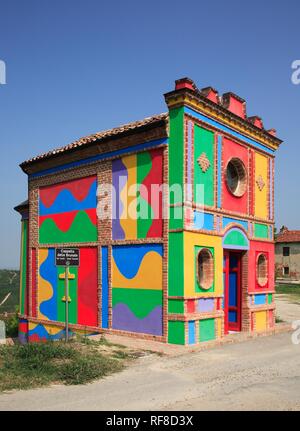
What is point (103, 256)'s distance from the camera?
13352 mm

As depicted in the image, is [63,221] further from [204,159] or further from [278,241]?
[278,241]

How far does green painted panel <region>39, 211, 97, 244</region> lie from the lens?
1398cm

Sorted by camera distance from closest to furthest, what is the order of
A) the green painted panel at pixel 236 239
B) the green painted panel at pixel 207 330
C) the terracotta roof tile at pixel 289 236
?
1. the green painted panel at pixel 207 330
2. the green painted panel at pixel 236 239
3. the terracotta roof tile at pixel 289 236

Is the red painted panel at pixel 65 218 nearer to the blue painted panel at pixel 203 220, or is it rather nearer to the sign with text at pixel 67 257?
the sign with text at pixel 67 257

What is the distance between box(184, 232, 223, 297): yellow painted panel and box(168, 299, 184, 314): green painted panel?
27cm

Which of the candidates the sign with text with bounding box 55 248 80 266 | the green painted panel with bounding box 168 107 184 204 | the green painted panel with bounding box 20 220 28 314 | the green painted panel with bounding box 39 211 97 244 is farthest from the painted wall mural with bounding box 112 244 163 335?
the green painted panel with bounding box 20 220 28 314

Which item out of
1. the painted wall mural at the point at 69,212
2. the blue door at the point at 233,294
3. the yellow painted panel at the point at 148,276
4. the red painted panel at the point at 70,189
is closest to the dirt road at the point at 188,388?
the yellow painted panel at the point at 148,276

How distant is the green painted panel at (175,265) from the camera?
11.2 metres

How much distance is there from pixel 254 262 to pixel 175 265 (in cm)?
397

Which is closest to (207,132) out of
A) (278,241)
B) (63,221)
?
(63,221)

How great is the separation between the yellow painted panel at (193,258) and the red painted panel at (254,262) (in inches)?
73.8

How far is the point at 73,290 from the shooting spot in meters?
14.3

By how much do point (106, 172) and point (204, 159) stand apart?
290 cm

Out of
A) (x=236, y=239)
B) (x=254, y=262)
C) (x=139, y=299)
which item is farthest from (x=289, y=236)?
(x=139, y=299)
